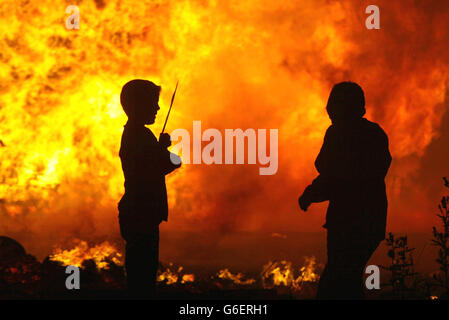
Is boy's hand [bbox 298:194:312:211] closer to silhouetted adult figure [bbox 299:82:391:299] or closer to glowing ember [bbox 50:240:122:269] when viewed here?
silhouetted adult figure [bbox 299:82:391:299]

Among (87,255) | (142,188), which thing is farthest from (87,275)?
(142,188)

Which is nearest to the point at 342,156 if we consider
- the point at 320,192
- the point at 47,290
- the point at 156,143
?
the point at 320,192

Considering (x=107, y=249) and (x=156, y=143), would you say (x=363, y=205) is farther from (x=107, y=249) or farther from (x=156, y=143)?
(x=107, y=249)

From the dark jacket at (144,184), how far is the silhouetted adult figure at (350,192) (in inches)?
66.9

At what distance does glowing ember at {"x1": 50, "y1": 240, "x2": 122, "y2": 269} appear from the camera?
13.3 m

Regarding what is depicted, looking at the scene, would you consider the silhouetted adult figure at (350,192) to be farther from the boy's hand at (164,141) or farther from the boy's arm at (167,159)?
the boy's hand at (164,141)

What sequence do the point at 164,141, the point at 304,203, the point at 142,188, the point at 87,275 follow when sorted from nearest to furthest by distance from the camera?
the point at 304,203, the point at 142,188, the point at 164,141, the point at 87,275

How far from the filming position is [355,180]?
7.41 m

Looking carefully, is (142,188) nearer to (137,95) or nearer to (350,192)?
(137,95)

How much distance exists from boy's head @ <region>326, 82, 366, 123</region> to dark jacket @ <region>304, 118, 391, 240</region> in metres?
0.11

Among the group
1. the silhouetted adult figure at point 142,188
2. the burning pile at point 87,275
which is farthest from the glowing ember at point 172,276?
the silhouetted adult figure at point 142,188

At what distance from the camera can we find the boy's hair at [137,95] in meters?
7.90

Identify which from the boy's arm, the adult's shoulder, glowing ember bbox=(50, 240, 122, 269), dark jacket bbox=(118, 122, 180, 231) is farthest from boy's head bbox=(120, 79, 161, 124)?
glowing ember bbox=(50, 240, 122, 269)

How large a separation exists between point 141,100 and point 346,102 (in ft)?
8.17
